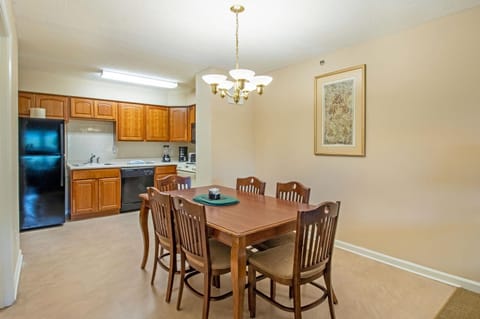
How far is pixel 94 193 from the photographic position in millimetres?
4684

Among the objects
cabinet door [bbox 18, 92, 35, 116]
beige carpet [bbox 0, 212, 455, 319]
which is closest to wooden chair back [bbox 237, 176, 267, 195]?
beige carpet [bbox 0, 212, 455, 319]

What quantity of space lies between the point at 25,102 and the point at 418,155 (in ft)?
18.2

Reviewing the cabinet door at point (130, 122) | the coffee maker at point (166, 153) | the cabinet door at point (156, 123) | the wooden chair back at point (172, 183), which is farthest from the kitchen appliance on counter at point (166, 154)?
the wooden chair back at point (172, 183)

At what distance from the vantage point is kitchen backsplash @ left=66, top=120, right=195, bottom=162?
5090 mm

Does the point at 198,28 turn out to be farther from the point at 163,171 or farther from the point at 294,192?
the point at 163,171

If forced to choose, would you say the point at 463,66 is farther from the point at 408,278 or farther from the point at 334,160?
the point at 408,278

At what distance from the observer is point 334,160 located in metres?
3.48

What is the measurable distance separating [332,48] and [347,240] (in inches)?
92.7

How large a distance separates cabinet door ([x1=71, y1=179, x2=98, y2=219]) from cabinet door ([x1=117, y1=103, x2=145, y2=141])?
1052mm

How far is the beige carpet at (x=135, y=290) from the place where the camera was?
2098 millimetres

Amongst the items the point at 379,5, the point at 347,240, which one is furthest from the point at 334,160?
the point at 379,5

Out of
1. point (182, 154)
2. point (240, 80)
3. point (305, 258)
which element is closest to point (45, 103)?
point (182, 154)

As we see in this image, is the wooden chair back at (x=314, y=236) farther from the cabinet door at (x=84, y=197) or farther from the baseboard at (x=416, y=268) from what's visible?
the cabinet door at (x=84, y=197)

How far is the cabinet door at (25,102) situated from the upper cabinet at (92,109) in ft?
1.82
